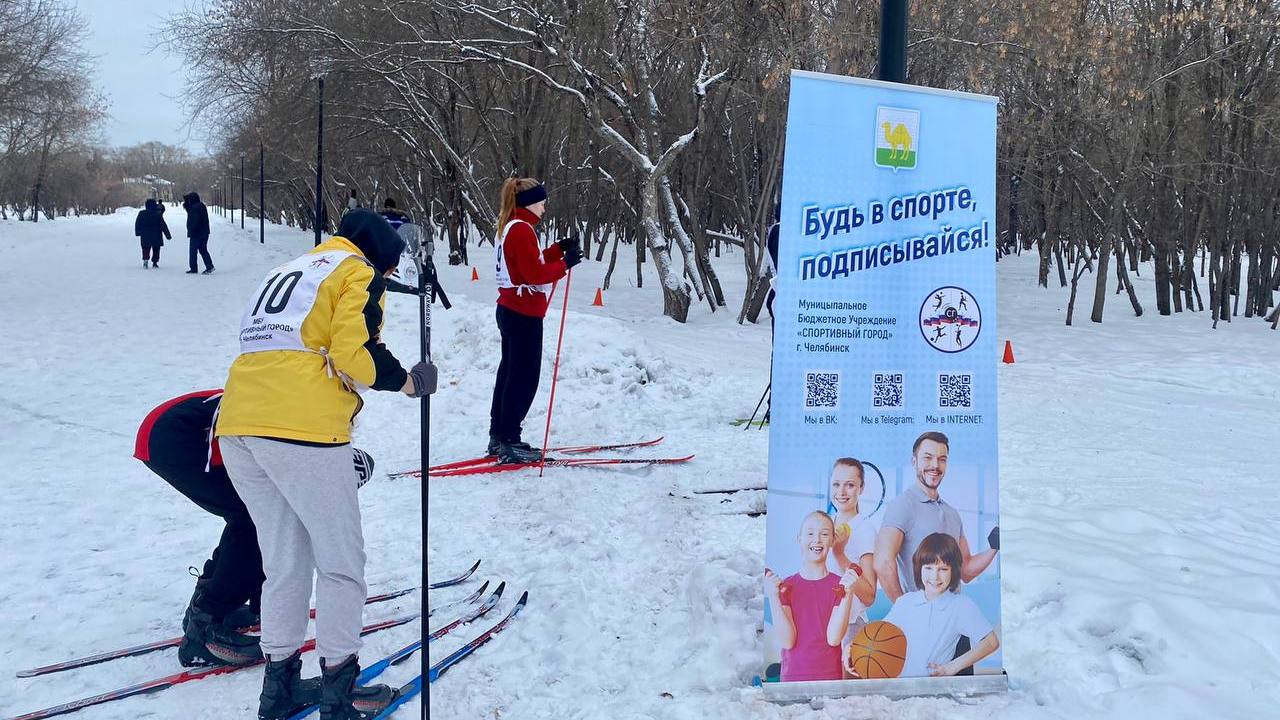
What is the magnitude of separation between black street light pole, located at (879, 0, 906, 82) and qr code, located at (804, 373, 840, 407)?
4.75 feet

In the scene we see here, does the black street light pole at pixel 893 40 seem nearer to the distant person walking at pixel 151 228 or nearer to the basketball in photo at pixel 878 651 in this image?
the basketball in photo at pixel 878 651

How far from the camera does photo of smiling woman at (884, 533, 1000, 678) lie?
3252 millimetres

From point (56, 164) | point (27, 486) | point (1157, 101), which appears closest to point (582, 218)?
point (1157, 101)

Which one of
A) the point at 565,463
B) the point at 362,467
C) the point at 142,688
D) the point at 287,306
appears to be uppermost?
the point at 287,306

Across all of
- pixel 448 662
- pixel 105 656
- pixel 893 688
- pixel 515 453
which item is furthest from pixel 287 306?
pixel 515 453

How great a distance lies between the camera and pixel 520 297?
6242mm

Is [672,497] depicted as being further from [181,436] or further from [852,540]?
[181,436]

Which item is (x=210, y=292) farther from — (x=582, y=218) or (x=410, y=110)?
(x=582, y=218)

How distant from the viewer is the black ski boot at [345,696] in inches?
119

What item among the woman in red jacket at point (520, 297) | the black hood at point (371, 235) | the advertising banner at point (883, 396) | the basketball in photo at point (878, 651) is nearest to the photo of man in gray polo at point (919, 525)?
the advertising banner at point (883, 396)

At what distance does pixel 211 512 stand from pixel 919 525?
2623mm

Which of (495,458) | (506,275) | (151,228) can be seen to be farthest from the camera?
(151,228)

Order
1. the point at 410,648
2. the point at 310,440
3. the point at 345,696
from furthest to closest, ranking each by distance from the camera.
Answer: the point at 410,648 → the point at 345,696 → the point at 310,440

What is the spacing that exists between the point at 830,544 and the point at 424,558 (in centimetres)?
150
